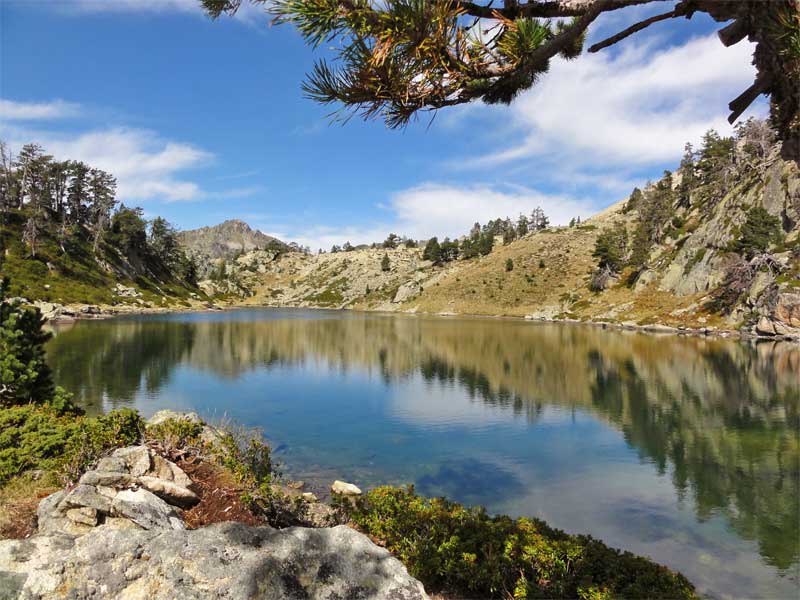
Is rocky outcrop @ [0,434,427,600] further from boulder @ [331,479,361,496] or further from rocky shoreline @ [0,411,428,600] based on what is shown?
boulder @ [331,479,361,496]

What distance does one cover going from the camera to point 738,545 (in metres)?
14.3

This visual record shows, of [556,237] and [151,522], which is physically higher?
[556,237]

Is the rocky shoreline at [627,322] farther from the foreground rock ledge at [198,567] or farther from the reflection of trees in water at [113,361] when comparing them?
the foreground rock ledge at [198,567]

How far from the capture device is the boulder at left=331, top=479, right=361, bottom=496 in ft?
56.4

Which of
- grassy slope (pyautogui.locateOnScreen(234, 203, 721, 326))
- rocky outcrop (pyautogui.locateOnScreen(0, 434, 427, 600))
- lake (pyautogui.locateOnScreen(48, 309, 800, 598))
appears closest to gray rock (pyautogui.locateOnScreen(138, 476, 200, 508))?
rocky outcrop (pyautogui.locateOnScreen(0, 434, 427, 600))

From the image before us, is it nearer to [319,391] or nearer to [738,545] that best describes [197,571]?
[738,545]

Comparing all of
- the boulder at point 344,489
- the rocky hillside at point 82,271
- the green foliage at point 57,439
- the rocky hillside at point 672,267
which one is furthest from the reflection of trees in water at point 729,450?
the rocky hillside at point 82,271

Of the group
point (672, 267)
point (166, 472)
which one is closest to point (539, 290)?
point (672, 267)

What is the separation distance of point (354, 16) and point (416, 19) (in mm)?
656

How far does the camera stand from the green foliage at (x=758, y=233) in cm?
8069

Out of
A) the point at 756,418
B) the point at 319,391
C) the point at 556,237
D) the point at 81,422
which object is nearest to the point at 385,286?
the point at 556,237

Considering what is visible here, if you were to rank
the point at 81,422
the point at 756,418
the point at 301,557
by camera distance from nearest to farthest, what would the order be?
the point at 301,557 < the point at 81,422 < the point at 756,418

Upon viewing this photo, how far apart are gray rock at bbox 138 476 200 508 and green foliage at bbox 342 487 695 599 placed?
4760 millimetres

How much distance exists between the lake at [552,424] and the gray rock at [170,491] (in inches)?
349
